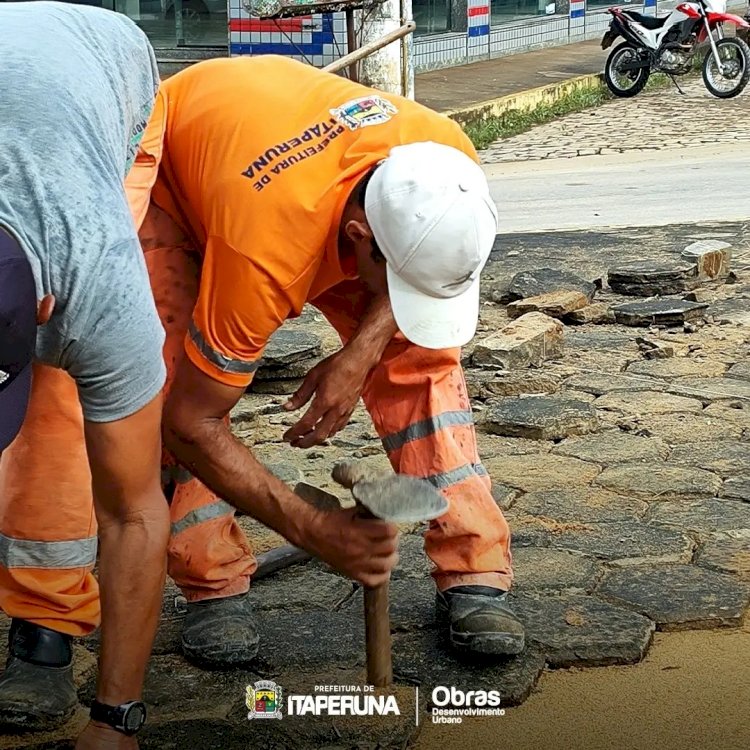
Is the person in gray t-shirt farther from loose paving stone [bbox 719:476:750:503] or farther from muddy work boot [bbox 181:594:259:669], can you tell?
loose paving stone [bbox 719:476:750:503]

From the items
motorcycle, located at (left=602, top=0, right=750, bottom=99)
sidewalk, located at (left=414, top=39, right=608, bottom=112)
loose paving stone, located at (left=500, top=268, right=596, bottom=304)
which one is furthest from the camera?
sidewalk, located at (left=414, top=39, right=608, bottom=112)

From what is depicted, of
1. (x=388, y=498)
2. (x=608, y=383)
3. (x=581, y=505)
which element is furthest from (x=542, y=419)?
(x=388, y=498)

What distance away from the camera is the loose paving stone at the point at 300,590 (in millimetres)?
3549

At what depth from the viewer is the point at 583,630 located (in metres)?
3.29

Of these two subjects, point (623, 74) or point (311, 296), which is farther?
point (623, 74)

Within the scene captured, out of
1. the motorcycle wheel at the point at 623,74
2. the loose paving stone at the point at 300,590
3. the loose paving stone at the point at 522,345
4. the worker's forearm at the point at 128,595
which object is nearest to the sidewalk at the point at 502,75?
the motorcycle wheel at the point at 623,74

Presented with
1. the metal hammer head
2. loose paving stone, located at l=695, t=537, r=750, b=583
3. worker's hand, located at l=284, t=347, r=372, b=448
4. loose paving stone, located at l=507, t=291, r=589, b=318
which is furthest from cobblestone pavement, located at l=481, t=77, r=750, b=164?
the metal hammer head

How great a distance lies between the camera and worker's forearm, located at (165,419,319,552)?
2818 mm

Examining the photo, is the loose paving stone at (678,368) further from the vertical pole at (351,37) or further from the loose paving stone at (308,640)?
the vertical pole at (351,37)

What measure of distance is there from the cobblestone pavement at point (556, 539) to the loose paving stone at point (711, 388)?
13 millimetres

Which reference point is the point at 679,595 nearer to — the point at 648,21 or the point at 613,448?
the point at 613,448

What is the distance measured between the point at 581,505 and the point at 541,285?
273 centimetres

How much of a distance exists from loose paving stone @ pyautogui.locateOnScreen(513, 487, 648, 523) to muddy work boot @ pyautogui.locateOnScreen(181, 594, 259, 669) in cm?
111

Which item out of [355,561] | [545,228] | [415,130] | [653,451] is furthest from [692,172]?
[355,561]
